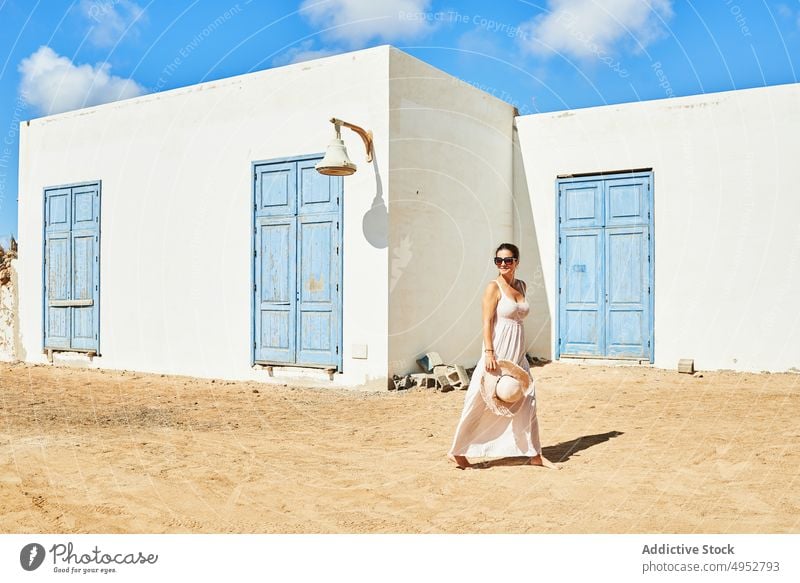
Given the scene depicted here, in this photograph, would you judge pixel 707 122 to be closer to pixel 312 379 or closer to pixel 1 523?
pixel 312 379

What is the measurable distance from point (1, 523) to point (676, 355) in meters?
8.82

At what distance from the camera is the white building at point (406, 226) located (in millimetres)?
9297

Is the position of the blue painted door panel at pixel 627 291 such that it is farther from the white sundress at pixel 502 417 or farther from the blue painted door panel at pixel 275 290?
the white sundress at pixel 502 417

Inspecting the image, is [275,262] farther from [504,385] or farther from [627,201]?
[504,385]

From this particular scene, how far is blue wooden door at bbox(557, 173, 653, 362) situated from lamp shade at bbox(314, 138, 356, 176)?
158 inches

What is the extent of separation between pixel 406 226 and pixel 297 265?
158 cm

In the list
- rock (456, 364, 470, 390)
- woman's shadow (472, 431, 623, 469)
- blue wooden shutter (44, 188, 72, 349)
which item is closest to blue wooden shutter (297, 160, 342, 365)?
rock (456, 364, 470, 390)

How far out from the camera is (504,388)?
501 centimetres

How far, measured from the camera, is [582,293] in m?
11.0

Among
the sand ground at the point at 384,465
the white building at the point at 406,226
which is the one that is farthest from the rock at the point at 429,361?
the sand ground at the point at 384,465

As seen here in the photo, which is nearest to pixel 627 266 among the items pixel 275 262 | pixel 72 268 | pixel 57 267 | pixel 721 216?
pixel 721 216

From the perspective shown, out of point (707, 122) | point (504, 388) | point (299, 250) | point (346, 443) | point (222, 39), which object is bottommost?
point (346, 443)

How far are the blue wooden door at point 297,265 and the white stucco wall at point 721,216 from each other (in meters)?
4.29

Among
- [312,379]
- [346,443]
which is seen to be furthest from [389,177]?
[346,443]
